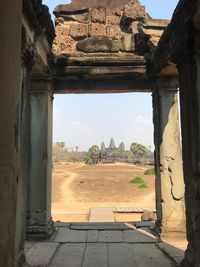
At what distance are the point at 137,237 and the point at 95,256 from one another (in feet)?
4.83

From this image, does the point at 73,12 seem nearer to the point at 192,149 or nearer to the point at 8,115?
the point at 192,149

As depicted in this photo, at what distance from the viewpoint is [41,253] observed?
524cm

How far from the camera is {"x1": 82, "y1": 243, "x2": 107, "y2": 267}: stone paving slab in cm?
473

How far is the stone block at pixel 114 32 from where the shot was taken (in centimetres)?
751

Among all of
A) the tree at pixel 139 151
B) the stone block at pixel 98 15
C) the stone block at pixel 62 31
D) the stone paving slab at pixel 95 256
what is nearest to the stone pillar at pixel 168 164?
the stone paving slab at pixel 95 256

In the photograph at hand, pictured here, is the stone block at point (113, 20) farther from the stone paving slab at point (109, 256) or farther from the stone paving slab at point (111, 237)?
the stone paving slab at point (109, 256)

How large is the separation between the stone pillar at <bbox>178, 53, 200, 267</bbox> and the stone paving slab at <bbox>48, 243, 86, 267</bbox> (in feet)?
5.28

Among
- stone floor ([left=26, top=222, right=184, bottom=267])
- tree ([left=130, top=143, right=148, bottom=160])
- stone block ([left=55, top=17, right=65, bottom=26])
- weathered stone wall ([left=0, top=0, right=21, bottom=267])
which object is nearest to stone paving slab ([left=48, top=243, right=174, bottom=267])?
stone floor ([left=26, top=222, right=184, bottom=267])

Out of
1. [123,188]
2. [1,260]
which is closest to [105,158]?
[123,188]

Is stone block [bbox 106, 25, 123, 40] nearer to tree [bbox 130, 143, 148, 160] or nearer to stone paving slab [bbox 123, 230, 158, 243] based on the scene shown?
stone paving slab [bbox 123, 230, 158, 243]

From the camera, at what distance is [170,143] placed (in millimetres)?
6660

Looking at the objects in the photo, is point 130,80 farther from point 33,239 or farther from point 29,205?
point 33,239

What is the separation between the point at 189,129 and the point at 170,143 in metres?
2.46

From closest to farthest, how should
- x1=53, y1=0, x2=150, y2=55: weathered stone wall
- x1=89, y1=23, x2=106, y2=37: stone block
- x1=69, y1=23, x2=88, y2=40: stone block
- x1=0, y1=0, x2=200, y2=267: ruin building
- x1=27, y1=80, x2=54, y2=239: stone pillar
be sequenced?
x1=0, y1=0, x2=200, y2=267: ruin building → x1=27, y1=80, x2=54, y2=239: stone pillar → x1=53, y1=0, x2=150, y2=55: weathered stone wall → x1=69, y1=23, x2=88, y2=40: stone block → x1=89, y1=23, x2=106, y2=37: stone block
